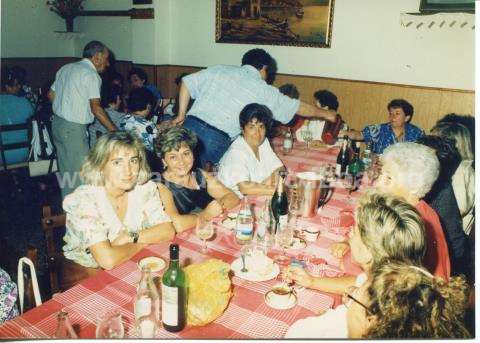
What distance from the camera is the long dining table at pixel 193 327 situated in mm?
1165

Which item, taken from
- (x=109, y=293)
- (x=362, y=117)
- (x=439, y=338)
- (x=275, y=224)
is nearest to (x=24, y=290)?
(x=109, y=293)

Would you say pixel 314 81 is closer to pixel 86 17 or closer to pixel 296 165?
pixel 296 165

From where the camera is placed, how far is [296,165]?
3.27m

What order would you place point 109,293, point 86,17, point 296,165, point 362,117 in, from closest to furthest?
1. point 109,293
2. point 296,165
3. point 362,117
4. point 86,17

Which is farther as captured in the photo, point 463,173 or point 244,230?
point 463,173

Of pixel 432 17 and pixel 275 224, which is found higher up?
pixel 432 17

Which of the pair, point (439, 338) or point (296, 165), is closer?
point (439, 338)

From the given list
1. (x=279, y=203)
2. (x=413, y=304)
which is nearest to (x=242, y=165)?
(x=279, y=203)

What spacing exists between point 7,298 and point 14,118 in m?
3.35

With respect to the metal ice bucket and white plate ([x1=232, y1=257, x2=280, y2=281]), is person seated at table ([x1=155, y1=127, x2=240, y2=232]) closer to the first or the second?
the metal ice bucket

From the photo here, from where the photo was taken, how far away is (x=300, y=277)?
143 centimetres

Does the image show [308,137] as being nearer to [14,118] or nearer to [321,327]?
[321,327]

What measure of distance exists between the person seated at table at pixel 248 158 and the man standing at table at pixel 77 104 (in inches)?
66.4

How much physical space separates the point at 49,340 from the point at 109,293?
241 millimetres
